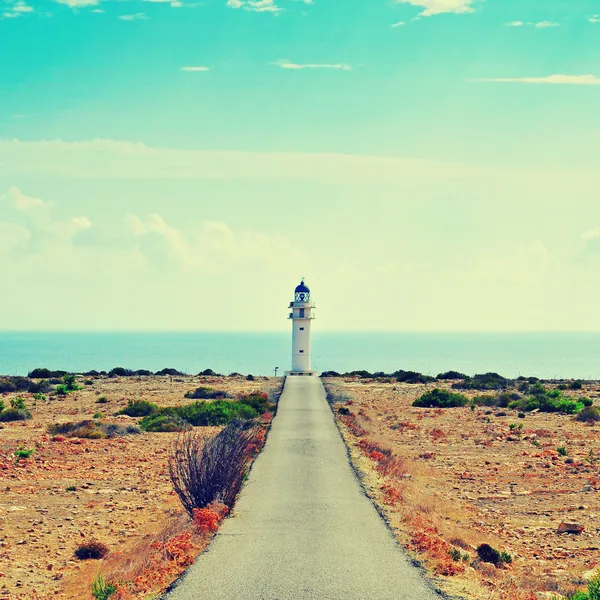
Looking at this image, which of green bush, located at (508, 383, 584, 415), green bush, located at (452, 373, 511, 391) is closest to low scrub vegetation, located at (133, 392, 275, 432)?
green bush, located at (508, 383, 584, 415)

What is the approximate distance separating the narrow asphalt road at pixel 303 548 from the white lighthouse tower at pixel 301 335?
1714 inches

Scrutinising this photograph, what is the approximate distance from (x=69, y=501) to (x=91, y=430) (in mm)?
11419

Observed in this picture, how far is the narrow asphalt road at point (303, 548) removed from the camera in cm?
1075

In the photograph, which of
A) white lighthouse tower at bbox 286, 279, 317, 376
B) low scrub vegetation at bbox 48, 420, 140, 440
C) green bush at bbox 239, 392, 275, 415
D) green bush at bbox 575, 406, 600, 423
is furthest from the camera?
white lighthouse tower at bbox 286, 279, 317, 376

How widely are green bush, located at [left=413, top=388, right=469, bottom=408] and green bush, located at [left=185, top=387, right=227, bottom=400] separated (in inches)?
442

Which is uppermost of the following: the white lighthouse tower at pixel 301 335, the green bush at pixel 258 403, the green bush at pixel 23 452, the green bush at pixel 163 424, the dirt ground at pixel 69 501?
the white lighthouse tower at pixel 301 335

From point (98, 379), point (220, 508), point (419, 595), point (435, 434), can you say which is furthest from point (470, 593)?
point (98, 379)

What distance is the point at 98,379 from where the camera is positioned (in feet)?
204

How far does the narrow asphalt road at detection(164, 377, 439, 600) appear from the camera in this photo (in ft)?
35.3

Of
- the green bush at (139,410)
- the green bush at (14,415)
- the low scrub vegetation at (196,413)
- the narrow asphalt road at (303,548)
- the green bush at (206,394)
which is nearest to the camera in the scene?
the narrow asphalt road at (303,548)

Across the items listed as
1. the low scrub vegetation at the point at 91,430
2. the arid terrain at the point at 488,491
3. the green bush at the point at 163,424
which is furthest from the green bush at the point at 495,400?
the low scrub vegetation at the point at 91,430

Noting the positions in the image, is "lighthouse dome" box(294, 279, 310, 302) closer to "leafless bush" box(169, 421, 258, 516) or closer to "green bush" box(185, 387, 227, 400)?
"green bush" box(185, 387, 227, 400)

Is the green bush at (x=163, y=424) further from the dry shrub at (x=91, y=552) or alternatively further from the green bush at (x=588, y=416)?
the green bush at (x=588, y=416)

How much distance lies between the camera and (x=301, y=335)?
66.1 metres
